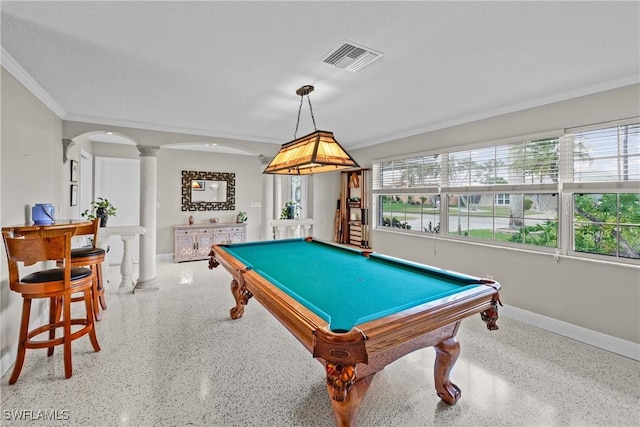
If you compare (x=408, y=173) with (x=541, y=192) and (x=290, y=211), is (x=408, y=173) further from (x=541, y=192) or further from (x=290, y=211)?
(x=290, y=211)

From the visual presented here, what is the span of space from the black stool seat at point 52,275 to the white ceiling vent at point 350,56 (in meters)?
2.60

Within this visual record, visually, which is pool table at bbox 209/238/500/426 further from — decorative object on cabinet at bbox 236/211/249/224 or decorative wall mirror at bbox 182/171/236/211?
decorative wall mirror at bbox 182/171/236/211

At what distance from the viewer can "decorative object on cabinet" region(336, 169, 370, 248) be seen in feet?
18.5

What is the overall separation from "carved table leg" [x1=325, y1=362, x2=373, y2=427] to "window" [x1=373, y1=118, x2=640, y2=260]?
279 cm

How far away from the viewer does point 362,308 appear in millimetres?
1531

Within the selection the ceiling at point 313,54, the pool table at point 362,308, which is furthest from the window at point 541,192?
the pool table at point 362,308

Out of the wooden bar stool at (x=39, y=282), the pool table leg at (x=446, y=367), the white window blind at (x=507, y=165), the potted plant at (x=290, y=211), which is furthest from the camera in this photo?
the potted plant at (x=290, y=211)

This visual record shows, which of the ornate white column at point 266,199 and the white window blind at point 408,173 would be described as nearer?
the white window blind at point 408,173

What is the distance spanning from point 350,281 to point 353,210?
413cm

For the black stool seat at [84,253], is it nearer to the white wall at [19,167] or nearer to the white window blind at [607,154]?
the white wall at [19,167]

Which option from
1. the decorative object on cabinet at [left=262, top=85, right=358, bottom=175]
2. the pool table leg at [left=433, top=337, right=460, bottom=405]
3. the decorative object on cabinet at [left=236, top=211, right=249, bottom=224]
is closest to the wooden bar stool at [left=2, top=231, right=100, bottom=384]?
the decorative object on cabinet at [left=262, top=85, right=358, bottom=175]

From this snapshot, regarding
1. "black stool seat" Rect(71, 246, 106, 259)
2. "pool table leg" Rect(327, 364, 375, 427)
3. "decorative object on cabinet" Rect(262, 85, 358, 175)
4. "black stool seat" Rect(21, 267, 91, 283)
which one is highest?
"decorative object on cabinet" Rect(262, 85, 358, 175)

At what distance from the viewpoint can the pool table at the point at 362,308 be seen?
→ 4.01ft

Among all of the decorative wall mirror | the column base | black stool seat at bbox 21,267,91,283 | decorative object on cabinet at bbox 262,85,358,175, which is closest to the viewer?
black stool seat at bbox 21,267,91,283
